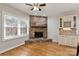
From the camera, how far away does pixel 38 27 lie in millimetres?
6215

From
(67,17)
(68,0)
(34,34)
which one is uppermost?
(67,17)

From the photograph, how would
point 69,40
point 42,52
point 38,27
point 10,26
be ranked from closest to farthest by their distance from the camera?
point 42,52 < point 10,26 < point 69,40 < point 38,27

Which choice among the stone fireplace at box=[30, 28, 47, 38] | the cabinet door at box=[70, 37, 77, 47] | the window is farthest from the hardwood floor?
the stone fireplace at box=[30, 28, 47, 38]

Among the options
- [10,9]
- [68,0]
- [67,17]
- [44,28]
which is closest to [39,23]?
[44,28]

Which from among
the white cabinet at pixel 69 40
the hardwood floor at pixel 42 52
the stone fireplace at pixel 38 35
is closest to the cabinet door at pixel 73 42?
the white cabinet at pixel 69 40

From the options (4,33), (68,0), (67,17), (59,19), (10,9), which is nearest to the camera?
(68,0)

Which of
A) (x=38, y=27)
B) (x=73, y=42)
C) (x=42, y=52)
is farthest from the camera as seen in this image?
(x=38, y=27)

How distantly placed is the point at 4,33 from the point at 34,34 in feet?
9.78

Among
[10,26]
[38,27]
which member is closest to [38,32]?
[38,27]

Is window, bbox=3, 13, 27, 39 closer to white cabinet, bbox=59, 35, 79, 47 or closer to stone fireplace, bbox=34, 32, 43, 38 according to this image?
white cabinet, bbox=59, 35, 79, 47

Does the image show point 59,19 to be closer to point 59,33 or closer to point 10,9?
point 59,33

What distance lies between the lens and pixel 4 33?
3266 millimetres

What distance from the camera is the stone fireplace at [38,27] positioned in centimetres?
600

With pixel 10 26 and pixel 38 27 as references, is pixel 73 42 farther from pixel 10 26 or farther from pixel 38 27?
pixel 38 27
